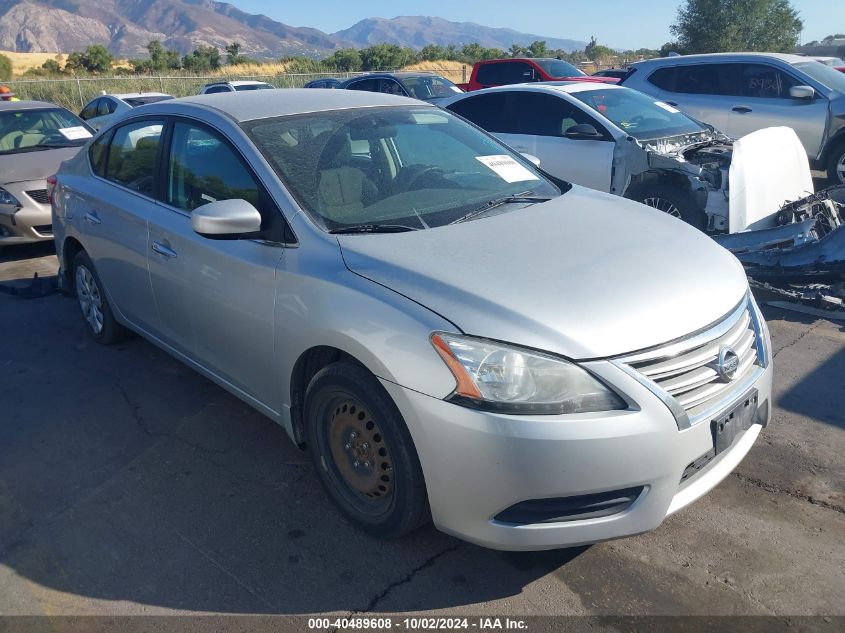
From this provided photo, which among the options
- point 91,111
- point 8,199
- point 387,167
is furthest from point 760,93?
point 91,111

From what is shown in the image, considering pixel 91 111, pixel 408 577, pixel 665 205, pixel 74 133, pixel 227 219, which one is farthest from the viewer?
pixel 91 111

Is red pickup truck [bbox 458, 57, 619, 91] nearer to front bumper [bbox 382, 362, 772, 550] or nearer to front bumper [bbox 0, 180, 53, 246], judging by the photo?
front bumper [bbox 0, 180, 53, 246]

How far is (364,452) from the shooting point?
2.92m

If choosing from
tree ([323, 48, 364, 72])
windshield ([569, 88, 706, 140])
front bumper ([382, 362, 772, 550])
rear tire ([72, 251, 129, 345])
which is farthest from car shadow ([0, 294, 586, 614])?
tree ([323, 48, 364, 72])

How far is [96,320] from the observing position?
5.21m

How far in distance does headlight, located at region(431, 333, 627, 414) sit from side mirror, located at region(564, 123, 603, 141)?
16.8 feet

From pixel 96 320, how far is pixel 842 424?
485 cm

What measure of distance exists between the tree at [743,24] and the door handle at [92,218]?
37503 millimetres

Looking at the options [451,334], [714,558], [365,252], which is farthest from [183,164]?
[714,558]

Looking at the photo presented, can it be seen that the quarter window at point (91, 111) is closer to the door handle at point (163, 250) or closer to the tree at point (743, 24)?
the door handle at point (163, 250)

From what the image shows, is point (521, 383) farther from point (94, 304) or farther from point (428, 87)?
point (428, 87)

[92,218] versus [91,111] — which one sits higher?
[91,111]

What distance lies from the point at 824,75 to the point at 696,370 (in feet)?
30.1

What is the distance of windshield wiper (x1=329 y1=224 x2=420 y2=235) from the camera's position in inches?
122
